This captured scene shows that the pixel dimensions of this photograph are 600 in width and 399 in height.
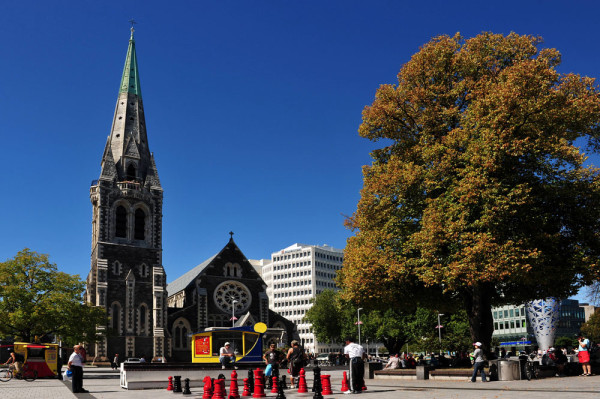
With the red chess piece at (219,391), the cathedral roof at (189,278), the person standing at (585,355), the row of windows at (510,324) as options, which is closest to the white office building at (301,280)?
the row of windows at (510,324)

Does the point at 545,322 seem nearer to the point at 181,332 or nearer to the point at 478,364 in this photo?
the point at 181,332

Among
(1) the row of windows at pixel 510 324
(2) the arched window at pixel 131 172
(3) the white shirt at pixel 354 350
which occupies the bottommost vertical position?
(1) the row of windows at pixel 510 324

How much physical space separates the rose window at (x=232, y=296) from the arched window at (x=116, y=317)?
1238 cm

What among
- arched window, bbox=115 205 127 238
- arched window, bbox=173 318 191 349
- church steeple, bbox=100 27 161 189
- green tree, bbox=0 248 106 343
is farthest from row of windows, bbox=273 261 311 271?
green tree, bbox=0 248 106 343

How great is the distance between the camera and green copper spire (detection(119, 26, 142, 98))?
74.4m

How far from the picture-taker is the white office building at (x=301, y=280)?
465 feet

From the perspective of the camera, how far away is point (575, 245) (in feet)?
77.8

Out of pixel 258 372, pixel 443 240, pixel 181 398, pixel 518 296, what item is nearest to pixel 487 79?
pixel 443 240

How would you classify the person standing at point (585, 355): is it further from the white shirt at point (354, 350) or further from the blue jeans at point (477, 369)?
the white shirt at point (354, 350)

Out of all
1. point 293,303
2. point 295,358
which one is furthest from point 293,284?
point 295,358

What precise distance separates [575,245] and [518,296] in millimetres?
4885

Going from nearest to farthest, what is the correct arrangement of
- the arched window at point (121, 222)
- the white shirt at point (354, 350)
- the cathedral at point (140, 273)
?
the white shirt at point (354, 350)
the cathedral at point (140, 273)
the arched window at point (121, 222)

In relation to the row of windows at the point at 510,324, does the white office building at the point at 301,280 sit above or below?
above

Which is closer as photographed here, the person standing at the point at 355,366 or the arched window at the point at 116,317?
the person standing at the point at 355,366
